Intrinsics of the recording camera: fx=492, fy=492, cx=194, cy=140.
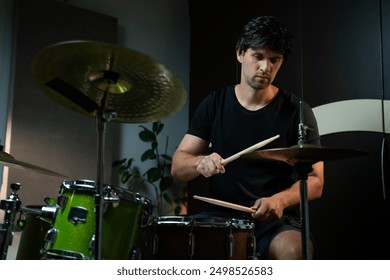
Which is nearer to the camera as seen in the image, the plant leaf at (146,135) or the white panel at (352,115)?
the plant leaf at (146,135)

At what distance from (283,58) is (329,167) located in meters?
0.37

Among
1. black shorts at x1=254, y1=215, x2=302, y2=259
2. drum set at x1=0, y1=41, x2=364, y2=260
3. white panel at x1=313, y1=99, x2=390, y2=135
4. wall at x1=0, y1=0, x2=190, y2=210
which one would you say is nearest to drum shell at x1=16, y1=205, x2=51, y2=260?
drum set at x1=0, y1=41, x2=364, y2=260

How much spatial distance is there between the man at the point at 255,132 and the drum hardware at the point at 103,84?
1.18ft

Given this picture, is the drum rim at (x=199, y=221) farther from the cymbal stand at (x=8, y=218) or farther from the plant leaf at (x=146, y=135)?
the cymbal stand at (x=8, y=218)

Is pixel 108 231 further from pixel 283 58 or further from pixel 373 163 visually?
pixel 373 163

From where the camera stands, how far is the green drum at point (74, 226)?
1124 mm

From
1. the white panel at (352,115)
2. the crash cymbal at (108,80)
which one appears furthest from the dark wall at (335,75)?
the crash cymbal at (108,80)

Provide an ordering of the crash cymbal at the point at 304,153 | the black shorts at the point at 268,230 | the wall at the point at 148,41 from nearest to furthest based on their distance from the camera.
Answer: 1. the crash cymbal at the point at 304,153
2. the black shorts at the point at 268,230
3. the wall at the point at 148,41

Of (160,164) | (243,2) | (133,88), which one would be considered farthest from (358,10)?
(133,88)

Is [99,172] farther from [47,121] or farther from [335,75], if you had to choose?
[335,75]

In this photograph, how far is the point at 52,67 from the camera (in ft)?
3.22

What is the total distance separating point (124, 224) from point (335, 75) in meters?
0.90

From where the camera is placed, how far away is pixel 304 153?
1138 mm
